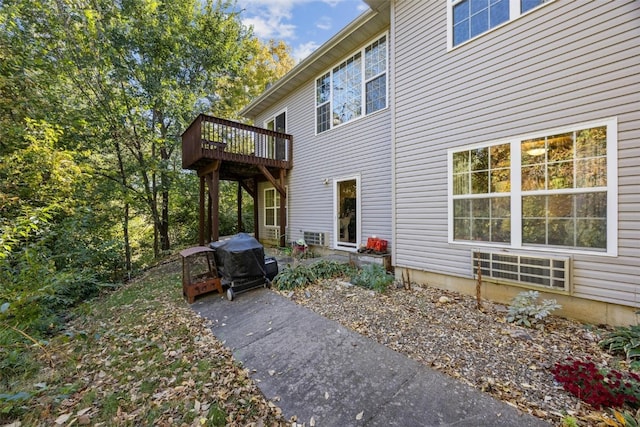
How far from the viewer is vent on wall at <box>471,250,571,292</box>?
3.24 m

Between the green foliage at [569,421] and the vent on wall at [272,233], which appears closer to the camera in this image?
the green foliage at [569,421]

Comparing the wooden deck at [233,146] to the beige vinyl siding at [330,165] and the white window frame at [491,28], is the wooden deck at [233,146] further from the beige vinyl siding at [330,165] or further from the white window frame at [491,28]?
the white window frame at [491,28]

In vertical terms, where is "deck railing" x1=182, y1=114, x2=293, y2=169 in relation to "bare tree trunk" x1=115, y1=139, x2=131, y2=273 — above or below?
above

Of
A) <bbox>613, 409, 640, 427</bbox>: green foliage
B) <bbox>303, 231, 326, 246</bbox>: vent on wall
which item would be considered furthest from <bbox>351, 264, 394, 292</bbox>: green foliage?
<bbox>613, 409, 640, 427</bbox>: green foliage

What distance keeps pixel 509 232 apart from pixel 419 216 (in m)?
1.45

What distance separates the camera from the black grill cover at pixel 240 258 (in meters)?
4.70

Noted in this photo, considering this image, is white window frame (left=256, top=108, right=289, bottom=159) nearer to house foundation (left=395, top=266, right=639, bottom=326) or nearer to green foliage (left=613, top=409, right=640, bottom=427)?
house foundation (left=395, top=266, right=639, bottom=326)

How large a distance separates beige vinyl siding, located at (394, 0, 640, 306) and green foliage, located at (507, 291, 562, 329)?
17.9 inches

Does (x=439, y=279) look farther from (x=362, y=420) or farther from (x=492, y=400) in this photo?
(x=362, y=420)

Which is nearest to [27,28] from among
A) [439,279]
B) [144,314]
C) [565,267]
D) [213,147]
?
[213,147]

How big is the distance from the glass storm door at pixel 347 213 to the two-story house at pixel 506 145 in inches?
9.4

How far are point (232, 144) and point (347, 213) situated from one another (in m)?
4.06

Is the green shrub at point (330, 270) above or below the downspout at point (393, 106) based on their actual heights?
below

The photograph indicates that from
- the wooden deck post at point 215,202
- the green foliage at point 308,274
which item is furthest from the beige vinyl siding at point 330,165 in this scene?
the wooden deck post at point 215,202
